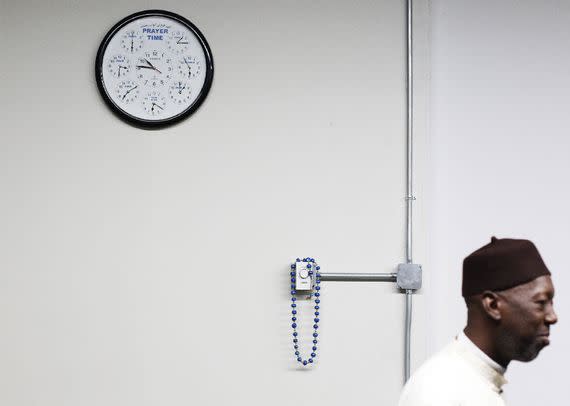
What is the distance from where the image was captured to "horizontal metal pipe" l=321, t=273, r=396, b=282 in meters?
2.59

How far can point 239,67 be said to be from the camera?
267cm

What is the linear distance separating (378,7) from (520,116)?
0.64 m

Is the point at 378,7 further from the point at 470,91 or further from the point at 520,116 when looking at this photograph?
the point at 520,116

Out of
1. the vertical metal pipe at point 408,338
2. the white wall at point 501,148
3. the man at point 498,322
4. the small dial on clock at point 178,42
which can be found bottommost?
the vertical metal pipe at point 408,338

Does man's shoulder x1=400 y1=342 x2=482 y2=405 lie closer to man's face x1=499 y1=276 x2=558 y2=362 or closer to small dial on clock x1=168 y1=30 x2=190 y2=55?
man's face x1=499 y1=276 x2=558 y2=362

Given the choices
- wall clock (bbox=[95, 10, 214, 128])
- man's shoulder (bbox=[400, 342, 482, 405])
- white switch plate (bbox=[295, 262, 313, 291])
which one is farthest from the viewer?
wall clock (bbox=[95, 10, 214, 128])

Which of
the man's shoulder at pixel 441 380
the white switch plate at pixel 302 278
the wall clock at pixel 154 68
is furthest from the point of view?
the wall clock at pixel 154 68

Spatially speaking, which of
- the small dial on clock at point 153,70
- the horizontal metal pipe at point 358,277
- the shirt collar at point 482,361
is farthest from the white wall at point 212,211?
the shirt collar at point 482,361

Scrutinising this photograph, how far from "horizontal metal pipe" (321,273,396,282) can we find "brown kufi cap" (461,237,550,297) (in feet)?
3.10

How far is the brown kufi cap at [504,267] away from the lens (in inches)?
62.9

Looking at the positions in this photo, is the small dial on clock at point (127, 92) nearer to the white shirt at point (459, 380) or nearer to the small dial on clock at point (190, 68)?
the small dial on clock at point (190, 68)

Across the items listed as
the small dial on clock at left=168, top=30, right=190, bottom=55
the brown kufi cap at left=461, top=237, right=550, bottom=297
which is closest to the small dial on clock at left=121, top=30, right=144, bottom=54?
the small dial on clock at left=168, top=30, right=190, bottom=55

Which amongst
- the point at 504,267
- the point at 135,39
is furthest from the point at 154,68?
the point at 504,267

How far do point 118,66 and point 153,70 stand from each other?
0.40 ft
